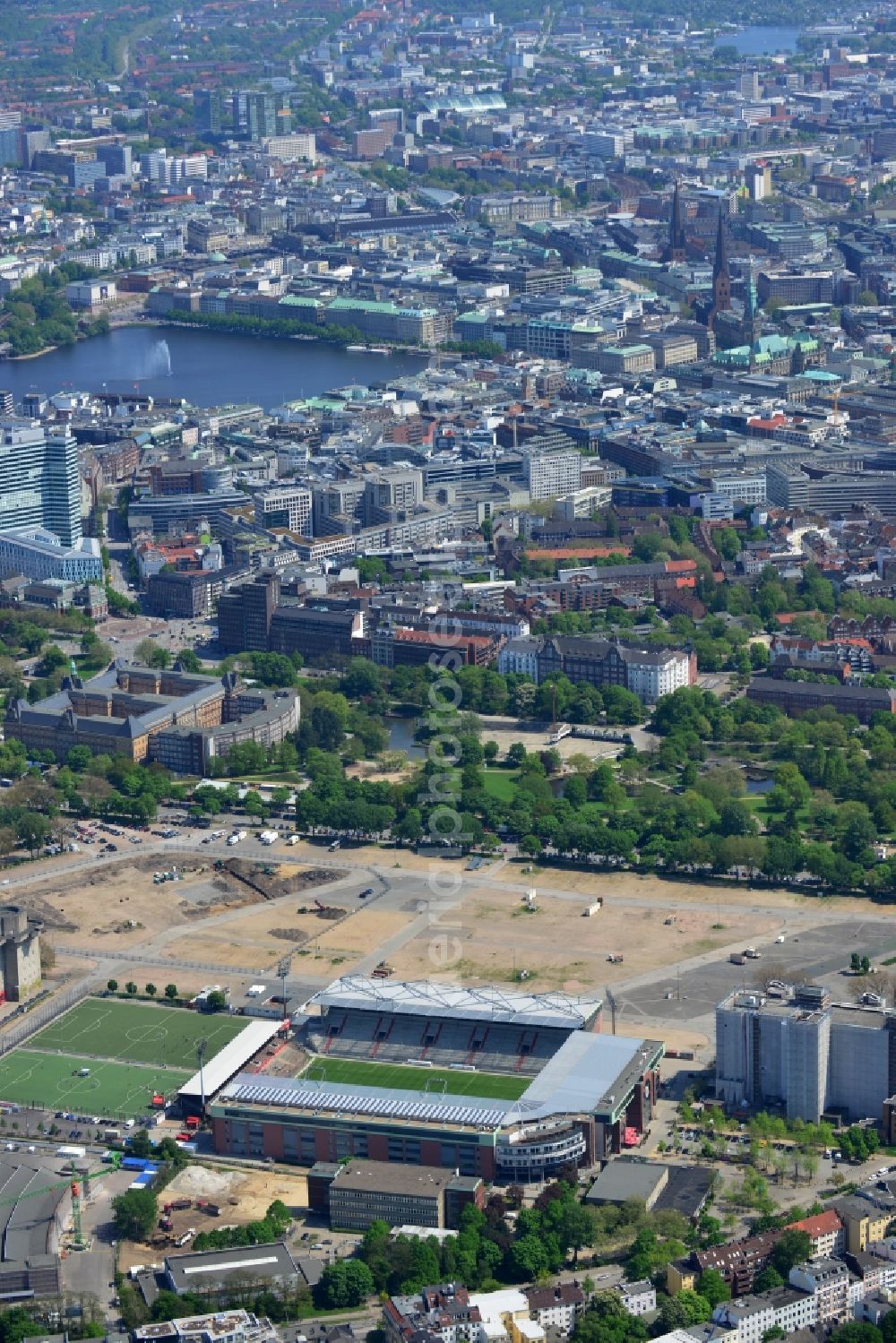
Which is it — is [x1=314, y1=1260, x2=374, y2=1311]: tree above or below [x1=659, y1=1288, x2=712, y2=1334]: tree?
below

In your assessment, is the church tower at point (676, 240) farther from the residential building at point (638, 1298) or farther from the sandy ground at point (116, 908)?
the residential building at point (638, 1298)

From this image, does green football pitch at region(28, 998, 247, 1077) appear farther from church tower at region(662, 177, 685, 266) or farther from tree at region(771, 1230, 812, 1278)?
church tower at region(662, 177, 685, 266)

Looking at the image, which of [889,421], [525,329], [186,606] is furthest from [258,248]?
[186,606]

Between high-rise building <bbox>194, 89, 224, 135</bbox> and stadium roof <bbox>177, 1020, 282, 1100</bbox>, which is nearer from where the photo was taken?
stadium roof <bbox>177, 1020, 282, 1100</bbox>

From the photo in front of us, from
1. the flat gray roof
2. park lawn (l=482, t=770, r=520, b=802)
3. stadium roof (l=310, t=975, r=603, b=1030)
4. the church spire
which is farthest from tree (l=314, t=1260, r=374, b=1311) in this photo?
the church spire

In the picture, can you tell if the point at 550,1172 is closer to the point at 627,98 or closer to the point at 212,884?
the point at 212,884

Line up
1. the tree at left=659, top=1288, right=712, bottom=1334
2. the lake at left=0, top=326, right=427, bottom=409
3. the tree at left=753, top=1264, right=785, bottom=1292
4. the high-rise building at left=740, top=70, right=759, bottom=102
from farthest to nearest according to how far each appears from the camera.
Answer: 1. the high-rise building at left=740, top=70, right=759, bottom=102
2. the lake at left=0, top=326, right=427, bottom=409
3. the tree at left=753, top=1264, right=785, bottom=1292
4. the tree at left=659, top=1288, right=712, bottom=1334
